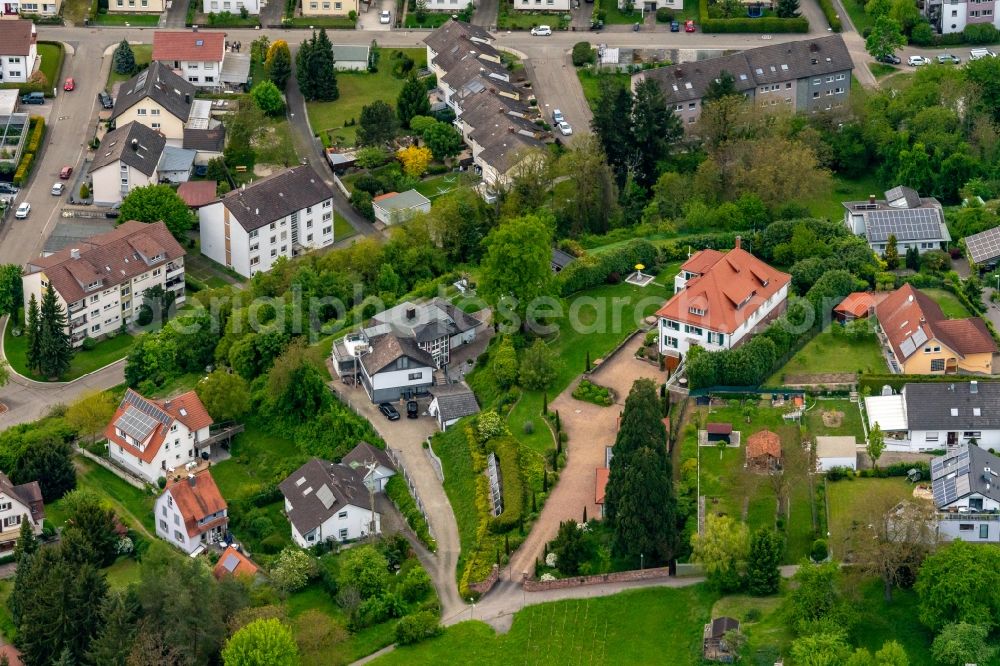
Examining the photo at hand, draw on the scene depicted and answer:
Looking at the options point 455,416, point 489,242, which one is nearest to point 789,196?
point 489,242

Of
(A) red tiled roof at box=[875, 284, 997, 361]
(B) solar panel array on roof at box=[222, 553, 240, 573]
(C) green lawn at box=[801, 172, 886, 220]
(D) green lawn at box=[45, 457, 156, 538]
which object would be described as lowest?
(D) green lawn at box=[45, 457, 156, 538]

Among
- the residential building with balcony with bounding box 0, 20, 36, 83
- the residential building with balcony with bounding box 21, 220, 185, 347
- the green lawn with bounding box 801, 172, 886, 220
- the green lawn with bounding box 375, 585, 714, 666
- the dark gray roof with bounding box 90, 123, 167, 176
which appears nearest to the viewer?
the green lawn with bounding box 375, 585, 714, 666

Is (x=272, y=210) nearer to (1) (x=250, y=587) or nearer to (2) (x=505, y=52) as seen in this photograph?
(2) (x=505, y=52)

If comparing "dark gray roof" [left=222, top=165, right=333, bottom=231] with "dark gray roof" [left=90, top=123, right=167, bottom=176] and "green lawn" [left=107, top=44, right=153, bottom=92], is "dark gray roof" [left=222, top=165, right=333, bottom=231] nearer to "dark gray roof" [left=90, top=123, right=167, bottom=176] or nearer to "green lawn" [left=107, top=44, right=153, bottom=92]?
"dark gray roof" [left=90, top=123, right=167, bottom=176]

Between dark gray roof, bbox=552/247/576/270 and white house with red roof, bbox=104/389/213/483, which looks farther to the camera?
dark gray roof, bbox=552/247/576/270

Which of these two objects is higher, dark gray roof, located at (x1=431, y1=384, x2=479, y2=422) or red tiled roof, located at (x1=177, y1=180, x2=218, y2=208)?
red tiled roof, located at (x1=177, y1=180, x2=218, y2=208)

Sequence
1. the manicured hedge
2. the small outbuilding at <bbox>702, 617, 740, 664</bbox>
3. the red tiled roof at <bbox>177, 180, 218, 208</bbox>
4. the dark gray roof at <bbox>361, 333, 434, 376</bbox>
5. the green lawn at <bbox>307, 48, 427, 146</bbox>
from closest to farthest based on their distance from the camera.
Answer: the small outbuilding at <bbox>702, 617, 740, 664</bbox> → the dark gray roof at <bbox>361, 333, 434, 376</bbox> → the red tiled roof at <bbox>177, 180, 218, 208</bbox> → the green lawn at <bbox>307, 48, 427, 146</bbox> → the manicured hedge

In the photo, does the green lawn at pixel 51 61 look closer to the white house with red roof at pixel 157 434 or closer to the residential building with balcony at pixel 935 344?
the white house with red roof at pixel 157 434

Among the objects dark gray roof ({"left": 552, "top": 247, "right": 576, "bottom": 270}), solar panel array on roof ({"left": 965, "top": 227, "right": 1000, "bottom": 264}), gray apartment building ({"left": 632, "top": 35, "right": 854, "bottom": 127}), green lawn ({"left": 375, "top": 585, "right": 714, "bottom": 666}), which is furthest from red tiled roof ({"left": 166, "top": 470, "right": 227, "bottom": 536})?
gray apartment building ({"left": 632, "top": 35, "right": 854, "bottom": 127})
